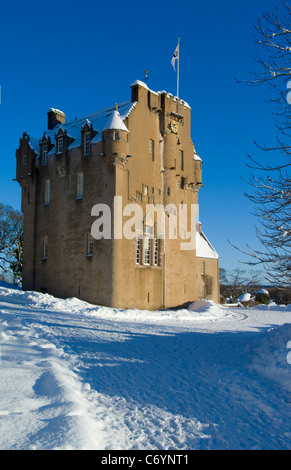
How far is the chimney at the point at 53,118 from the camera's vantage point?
120 feet

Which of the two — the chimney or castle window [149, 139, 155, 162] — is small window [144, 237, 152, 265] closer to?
castle window [149, 139, 155, 162]

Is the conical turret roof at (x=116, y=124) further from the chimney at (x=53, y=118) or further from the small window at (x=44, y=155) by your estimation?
the chimney at (x=53, y=118)

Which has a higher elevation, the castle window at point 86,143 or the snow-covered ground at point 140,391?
the castle window at point 86,143

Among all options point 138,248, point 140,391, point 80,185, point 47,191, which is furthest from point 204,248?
point 140,391

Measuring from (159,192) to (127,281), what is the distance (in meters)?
7.30

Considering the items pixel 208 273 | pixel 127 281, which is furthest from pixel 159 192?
pixel 208 273

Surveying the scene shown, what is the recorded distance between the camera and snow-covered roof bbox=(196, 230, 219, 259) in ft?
142

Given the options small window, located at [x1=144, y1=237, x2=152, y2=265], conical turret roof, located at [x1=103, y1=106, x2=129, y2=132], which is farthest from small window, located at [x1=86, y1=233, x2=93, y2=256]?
conical turret roof, located at [x1=103, y1=106, x2=129, y2=132]

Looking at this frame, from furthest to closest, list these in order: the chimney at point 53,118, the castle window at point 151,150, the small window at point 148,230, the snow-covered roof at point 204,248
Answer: the snow-covered roof at point 204,248 < the chimney at point 53,118 < the castle window at point 151,150 < the small window at point 148,230

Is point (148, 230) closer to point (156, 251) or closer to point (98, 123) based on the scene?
point (156, 251)

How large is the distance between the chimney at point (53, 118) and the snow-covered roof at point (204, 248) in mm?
18918

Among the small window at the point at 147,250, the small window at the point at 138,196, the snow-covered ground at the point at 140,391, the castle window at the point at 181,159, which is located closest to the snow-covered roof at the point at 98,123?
the small window at the point at 138,196

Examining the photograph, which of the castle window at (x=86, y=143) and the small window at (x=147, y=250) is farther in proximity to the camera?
the castle window at (x=86, y=143)
